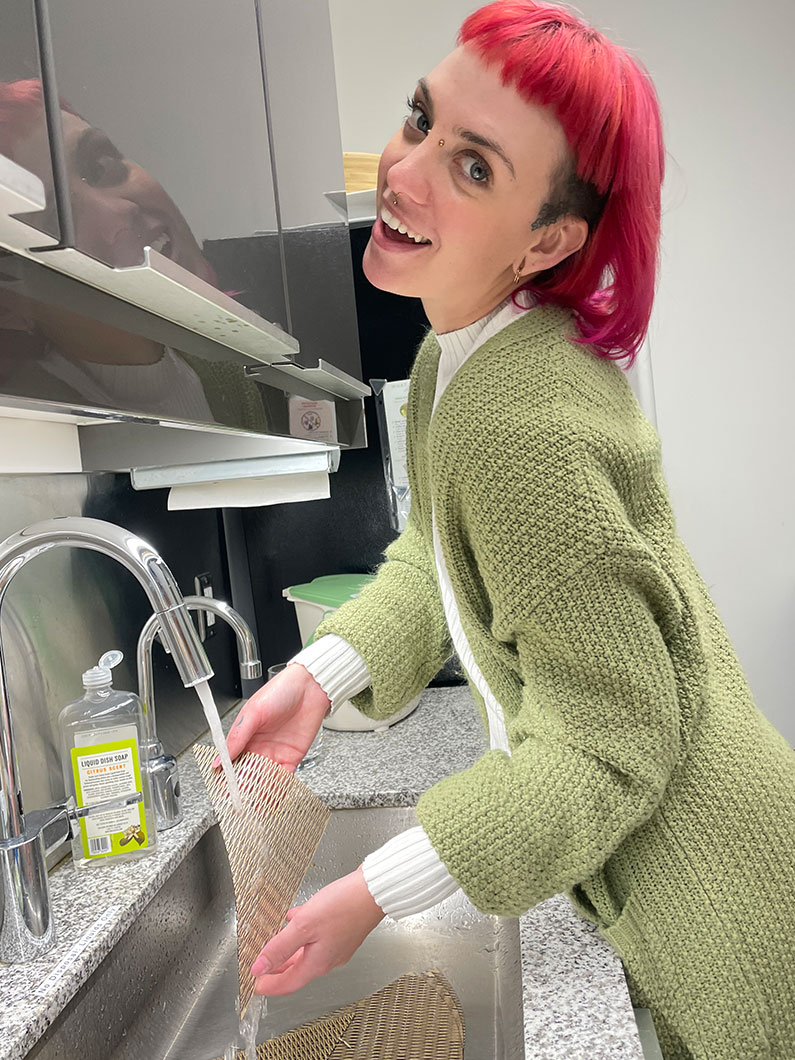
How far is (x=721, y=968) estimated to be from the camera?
663 millimetres

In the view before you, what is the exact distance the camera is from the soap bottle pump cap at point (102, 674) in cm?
102

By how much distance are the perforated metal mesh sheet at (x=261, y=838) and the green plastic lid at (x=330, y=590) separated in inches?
32.1

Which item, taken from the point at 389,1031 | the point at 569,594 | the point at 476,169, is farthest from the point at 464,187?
the point at 389,1031

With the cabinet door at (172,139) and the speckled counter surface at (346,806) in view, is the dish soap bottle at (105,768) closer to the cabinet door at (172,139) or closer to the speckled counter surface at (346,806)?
the speckled counter surface at (346,806)

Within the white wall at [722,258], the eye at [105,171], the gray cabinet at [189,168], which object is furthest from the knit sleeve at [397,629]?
the white wall at [722,258]

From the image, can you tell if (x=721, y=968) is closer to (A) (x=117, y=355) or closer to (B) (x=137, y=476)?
(A) (x=117, y=355)

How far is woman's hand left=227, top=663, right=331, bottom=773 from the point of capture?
0.81 meters

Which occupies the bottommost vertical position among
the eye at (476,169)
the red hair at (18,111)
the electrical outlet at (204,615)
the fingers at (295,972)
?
the fingers at (295,972)

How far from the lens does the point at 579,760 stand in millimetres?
621

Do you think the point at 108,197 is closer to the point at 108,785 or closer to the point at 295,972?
the point at 295,972

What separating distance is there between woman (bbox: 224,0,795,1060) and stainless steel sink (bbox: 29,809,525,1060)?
0.23m

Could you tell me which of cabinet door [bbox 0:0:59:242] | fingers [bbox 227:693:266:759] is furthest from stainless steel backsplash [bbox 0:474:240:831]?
cabinet door [bbox 0:0:59:242]

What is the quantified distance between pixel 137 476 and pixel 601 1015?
0.96 meters

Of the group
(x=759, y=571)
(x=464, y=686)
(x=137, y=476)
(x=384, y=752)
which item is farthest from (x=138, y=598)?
(x=759, y=571)
